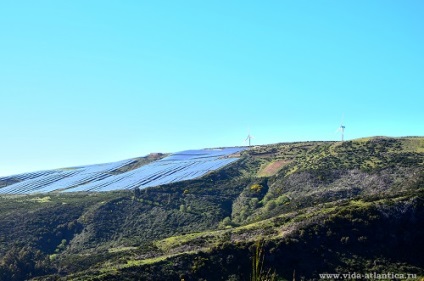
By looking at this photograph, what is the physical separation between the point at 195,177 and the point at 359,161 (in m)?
31.7

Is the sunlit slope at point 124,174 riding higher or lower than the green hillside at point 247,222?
higher

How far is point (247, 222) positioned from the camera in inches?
2714

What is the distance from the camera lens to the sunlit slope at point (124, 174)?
104 m

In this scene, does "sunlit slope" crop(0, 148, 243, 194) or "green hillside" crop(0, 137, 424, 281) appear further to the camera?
"sunlit slope" crop(0, 148, 243, 194)

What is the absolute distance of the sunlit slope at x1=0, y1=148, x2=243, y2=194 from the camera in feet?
341

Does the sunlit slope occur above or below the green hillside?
above

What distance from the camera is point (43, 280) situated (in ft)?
157

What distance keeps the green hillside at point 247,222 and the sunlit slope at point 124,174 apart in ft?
21.3

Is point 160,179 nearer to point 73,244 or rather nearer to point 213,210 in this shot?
point 213,210

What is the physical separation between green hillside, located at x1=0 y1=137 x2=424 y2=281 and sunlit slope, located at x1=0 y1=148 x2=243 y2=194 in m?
6.50

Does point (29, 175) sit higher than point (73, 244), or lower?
higher

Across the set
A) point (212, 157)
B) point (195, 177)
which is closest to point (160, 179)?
point (195, 177)

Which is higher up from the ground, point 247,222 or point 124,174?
point 124,174

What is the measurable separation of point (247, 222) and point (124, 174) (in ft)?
178
